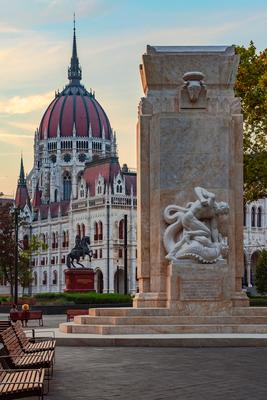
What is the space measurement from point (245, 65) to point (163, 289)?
18.8 metres

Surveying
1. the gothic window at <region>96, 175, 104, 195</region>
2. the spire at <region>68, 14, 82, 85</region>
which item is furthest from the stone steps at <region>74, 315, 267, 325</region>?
the spire at <region>68, 14, 82, 85</region>

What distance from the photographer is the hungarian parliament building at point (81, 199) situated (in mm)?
118750

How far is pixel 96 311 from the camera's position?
21312 millimetres

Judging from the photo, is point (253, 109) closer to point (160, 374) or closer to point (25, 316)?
point (25, 316)

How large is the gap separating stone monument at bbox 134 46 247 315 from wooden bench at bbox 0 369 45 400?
10283mm

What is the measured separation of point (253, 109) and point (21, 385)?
29596 millimetres

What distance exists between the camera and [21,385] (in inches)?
370

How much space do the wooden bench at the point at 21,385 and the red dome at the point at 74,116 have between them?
474 ft

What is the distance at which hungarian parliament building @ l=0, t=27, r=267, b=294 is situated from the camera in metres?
119

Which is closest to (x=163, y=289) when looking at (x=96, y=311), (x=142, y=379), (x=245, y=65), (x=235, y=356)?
(x=96, y=311)

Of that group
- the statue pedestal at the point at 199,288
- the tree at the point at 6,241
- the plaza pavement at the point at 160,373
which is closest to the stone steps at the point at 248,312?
the statue pedestal at the point at 199,288

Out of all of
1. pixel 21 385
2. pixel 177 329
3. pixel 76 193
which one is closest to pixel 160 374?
pixel 21 385

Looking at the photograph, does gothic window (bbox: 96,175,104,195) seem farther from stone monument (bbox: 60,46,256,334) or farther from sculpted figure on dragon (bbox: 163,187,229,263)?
sculpted figure on dragon (bbox: 163,187,229,263)

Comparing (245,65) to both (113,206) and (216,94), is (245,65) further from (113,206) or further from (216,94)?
(113,206)
